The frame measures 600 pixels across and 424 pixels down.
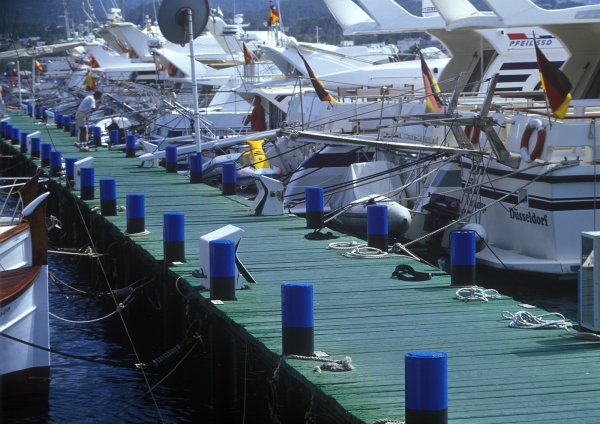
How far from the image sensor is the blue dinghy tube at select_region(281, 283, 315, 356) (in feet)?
23.7

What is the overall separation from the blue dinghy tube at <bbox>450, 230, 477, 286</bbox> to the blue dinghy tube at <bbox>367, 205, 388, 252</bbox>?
2.12m

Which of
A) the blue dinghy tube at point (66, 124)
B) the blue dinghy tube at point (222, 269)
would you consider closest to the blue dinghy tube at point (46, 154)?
the blue dinghy tube at point (66, 124)

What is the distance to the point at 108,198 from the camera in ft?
50.0

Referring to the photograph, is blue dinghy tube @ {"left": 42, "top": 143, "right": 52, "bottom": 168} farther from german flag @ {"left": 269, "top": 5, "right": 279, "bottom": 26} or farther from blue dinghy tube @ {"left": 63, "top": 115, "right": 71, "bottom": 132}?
german flag @ {"left": 269, "top": 5, "right": 279, "bottom": 26}

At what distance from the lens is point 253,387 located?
35.9ft

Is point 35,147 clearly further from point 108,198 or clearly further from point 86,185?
point 108,198

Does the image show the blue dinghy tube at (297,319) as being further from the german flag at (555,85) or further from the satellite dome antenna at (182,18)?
the satellite dome antenna at (182,18)

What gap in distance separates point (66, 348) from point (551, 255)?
20.9ft

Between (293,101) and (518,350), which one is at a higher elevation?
(293,101)

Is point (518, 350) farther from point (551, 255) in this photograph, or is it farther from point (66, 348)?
point (66, 348)

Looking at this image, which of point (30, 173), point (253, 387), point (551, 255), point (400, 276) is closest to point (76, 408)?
point (253, 387)

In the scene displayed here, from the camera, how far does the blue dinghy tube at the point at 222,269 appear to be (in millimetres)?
9273

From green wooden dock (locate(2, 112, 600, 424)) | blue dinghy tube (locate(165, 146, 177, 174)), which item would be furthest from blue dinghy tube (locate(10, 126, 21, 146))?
green wooden dock (locate(2, 112, 600, 424))

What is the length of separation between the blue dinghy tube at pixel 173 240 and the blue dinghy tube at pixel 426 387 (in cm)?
598
